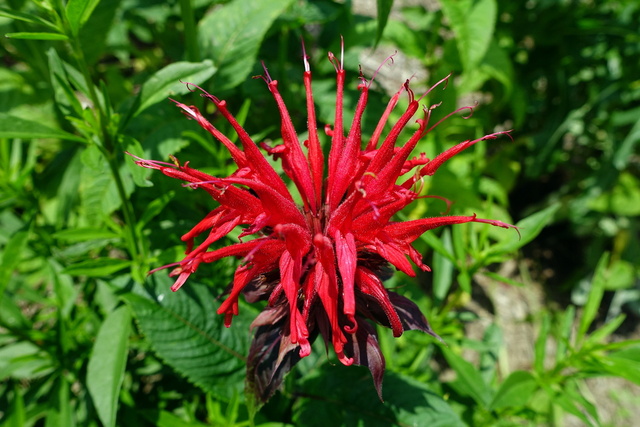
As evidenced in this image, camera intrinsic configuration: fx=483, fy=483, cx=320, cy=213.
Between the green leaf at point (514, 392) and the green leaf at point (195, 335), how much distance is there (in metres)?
0.67

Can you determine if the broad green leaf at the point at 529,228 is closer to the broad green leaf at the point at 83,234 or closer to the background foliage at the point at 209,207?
the background foliage at the point at 209,207

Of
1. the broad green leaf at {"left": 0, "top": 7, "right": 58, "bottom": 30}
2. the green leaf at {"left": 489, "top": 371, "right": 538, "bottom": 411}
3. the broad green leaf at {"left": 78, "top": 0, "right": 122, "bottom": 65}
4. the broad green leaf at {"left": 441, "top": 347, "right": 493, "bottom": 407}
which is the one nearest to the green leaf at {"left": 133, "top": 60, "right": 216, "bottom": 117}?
the broad green leaf at {"left": 0, "top": 7, "right": 58, "bottom": 30}

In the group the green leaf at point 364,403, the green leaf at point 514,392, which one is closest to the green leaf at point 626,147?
the green leaf at point 514,392

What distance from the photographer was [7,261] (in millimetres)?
1149

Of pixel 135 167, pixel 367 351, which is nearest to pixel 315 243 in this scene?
pixel 367 351

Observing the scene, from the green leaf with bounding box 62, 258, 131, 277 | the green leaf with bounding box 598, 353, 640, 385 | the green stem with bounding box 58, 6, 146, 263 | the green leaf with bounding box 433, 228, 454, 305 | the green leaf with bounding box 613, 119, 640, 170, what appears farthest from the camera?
the green leaf with bounding box 613, 119, 640, 170

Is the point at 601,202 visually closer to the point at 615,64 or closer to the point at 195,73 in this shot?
the point at 615,64

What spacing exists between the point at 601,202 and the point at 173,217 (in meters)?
2.10

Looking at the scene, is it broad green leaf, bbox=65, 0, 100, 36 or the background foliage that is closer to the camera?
broad green leaf, bbox=65, 0, 100, 36

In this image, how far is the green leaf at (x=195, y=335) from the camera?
106 cm

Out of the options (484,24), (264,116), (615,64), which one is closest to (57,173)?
(264,116)

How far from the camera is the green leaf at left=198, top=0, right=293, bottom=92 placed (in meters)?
1.35

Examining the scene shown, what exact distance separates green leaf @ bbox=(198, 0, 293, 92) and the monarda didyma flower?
422 mm

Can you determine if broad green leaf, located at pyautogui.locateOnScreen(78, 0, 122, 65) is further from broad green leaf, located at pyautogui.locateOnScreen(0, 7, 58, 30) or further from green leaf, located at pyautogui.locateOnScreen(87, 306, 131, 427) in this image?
green leaf, located at pyautogui.locateOnScreen(87, 306, 131, 427)
